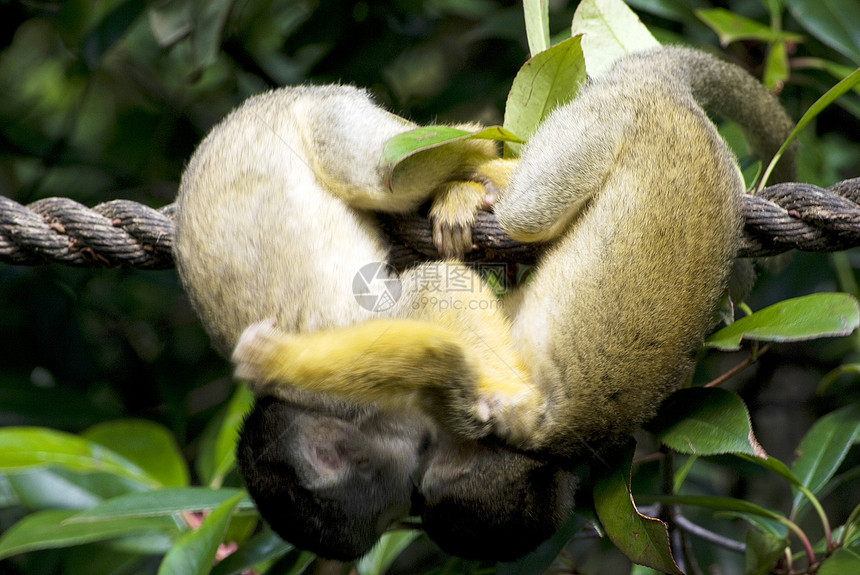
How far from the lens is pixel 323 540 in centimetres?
155

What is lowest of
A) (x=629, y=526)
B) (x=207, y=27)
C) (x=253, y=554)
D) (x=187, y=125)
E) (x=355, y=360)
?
(x=253, y=554)

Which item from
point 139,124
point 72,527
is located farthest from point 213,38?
point 72,527

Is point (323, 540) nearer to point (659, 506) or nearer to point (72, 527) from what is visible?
point (72, 527)

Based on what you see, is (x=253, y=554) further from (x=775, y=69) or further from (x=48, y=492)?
(x=775, y=69)

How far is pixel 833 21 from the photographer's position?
2.46 meters

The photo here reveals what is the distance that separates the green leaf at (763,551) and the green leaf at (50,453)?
1.83 meters

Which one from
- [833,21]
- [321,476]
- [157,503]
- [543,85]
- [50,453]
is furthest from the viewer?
[833,21]

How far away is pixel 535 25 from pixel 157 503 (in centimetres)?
163

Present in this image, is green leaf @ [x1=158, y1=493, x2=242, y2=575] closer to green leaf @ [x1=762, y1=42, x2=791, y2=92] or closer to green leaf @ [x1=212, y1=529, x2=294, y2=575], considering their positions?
green leaf @ [x1=212, y1=529, x2=294, y2=575]

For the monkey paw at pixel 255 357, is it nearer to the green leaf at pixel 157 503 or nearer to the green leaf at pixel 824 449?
the green leaf at pixel 157 503

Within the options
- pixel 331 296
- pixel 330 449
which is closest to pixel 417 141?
pixel 331 296

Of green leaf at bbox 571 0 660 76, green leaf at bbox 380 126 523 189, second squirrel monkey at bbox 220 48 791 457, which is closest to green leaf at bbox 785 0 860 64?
green leaf at bbox 571 0 660 76

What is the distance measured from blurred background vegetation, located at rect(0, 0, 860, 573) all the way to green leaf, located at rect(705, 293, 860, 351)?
2.98ft

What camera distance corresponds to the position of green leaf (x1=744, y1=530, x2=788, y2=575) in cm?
175
